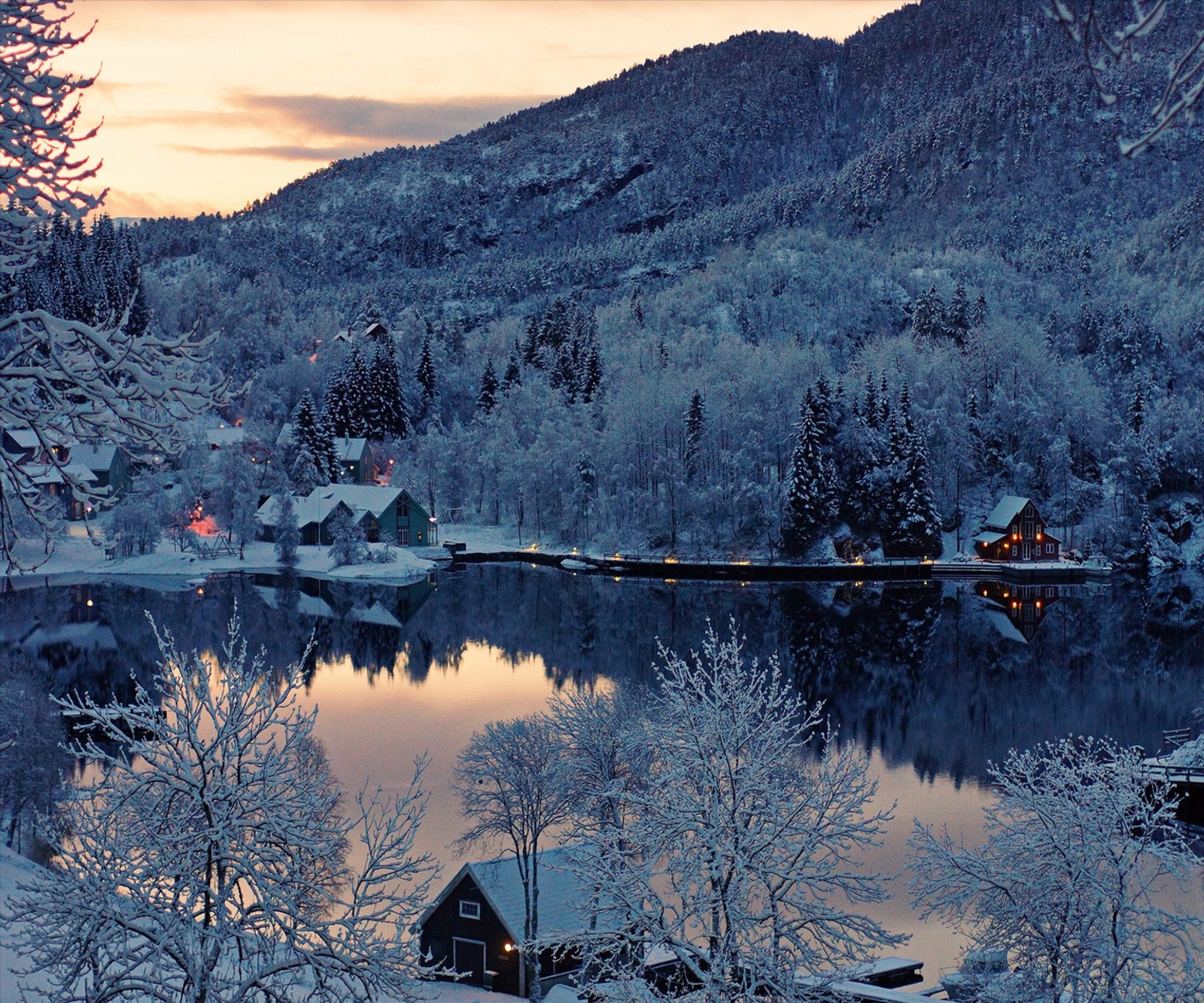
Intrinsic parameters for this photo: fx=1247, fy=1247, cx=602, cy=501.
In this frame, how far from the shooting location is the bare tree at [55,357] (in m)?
5.79

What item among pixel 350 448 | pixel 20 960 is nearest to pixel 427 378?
pixel 350 448

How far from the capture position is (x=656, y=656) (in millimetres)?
47562

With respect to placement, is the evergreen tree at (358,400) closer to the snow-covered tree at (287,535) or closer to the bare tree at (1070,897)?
the snow-covered tree at (287,535)

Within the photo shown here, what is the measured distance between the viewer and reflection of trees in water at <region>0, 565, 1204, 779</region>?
1630 inches

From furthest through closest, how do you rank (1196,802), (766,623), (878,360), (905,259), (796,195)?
1. (796,195)
2. (905,259)
3. (878,360)
4. (766,623)
5. (1196,802)

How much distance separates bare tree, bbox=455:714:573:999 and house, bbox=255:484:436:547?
48.6 m

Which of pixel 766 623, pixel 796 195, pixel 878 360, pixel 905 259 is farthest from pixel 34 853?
pixel 796 195

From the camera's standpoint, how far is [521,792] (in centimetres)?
2484

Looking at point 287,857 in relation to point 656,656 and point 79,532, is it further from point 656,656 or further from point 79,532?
point 79,532

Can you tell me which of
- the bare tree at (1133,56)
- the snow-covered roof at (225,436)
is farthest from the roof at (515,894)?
the snow-covered roof at (225,436)

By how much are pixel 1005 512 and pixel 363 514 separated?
38.6 m

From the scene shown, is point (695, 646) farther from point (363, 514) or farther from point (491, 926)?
point (363, 514)

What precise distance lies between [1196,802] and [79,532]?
6474cm


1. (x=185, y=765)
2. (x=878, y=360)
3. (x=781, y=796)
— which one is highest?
(x=878, y=360)
